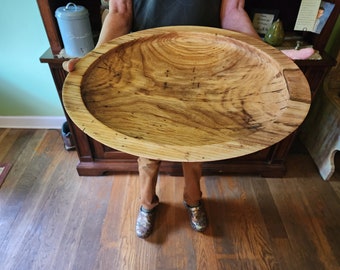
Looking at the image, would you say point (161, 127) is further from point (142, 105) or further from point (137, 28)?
point (137, 28)

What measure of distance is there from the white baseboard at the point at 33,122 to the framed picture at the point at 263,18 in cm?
117

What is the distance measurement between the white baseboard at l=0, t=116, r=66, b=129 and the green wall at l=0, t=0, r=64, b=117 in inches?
1.0

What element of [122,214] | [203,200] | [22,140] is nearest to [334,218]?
[203,200]

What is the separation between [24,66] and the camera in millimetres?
1297

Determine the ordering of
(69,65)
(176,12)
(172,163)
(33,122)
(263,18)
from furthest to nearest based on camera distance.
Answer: (33,122)
(172,163)
(263,18)
(176,12)
(69,65)

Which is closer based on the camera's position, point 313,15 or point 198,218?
point 313,15

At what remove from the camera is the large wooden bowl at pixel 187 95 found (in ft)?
1.38

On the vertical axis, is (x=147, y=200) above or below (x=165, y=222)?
above

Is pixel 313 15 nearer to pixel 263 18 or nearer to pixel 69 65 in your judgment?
pixel 263 18

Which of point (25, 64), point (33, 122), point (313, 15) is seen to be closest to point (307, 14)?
point (313, 15)

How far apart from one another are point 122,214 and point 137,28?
77 cm

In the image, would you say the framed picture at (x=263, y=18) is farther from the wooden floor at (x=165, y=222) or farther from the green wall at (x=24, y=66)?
the green wall at (x=24, y=66)

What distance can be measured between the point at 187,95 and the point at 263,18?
2.20 ft

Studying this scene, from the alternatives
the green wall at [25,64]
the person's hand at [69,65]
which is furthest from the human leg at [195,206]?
the green wall at [25,64]
